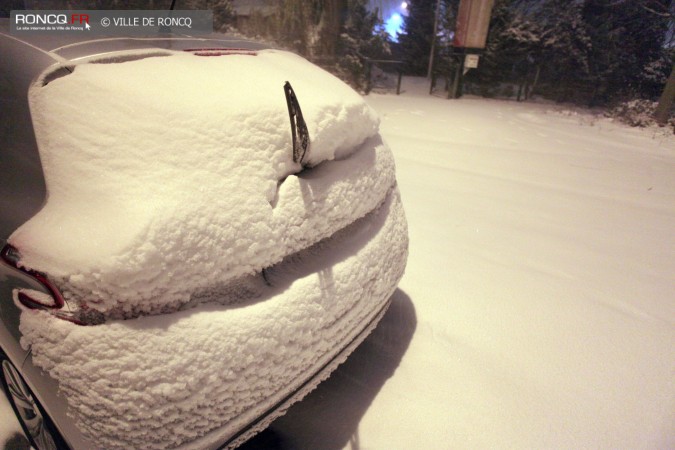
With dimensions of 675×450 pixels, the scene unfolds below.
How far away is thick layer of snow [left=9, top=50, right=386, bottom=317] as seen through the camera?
0.90 metres

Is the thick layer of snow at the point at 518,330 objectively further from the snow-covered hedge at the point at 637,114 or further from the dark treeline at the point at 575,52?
the dark treeline at the point at 575,52

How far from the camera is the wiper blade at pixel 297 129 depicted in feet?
3.83

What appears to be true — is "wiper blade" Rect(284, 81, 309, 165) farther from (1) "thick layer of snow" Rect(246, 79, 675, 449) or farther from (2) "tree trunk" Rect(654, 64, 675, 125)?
(2) "tree trunk" Rect(654, 64, 675, 125)

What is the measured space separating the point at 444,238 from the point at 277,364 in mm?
2389

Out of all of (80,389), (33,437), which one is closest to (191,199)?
(80,389)

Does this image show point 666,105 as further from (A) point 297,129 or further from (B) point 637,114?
(A) point 297,129

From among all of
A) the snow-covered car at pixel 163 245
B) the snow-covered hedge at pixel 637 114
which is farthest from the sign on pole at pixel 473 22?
the snow-covered car at pixel 163 245

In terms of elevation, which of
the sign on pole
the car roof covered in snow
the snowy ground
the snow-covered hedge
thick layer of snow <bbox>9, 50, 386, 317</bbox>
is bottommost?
the snowy ground

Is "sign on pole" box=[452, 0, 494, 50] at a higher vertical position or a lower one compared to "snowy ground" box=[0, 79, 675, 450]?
higher

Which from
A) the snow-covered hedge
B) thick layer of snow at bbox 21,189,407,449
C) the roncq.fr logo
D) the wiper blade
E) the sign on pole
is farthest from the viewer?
the sign on pole

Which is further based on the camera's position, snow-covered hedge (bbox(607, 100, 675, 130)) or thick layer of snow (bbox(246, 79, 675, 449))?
snow-covered hedge (bbox(607, 100, 675, 130))

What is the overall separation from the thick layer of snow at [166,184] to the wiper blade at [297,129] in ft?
0.10

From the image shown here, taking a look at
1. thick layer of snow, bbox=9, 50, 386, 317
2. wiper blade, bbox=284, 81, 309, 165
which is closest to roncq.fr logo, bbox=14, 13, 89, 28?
thick layer of snow, bbox=9, 50, 386, 317

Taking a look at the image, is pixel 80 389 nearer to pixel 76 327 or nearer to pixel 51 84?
pixel 76 327
